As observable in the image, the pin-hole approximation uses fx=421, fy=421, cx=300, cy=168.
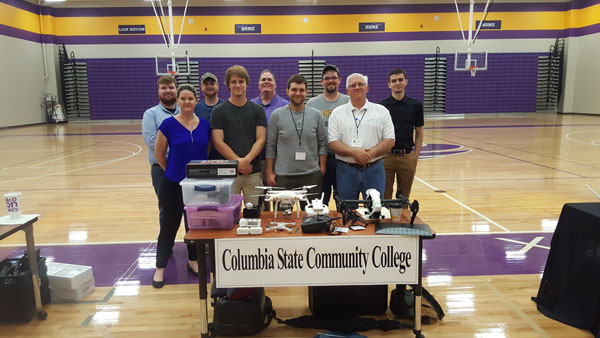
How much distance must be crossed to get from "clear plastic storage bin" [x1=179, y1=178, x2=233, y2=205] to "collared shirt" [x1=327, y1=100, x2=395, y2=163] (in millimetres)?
1228

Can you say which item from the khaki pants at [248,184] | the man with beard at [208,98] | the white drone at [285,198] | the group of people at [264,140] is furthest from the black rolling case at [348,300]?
the man with beard at [208,98]

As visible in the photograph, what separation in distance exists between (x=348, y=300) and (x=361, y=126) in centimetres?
143

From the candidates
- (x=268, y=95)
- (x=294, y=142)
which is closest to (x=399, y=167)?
(x=294, y=142)

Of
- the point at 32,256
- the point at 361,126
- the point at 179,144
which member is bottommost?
the point at 32,256

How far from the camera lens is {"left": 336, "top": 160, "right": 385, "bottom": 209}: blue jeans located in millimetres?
3627

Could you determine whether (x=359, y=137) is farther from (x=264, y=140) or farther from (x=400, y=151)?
(x=400, y=151)

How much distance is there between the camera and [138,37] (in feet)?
60.8

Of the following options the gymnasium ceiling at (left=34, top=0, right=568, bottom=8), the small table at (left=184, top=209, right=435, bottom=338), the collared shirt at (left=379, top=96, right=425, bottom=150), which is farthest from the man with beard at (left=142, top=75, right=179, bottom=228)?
the gymnasium ceiling at (left=34, top=0, right=568, bottom=8)

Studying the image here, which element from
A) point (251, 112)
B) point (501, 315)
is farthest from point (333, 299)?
point (251, 112)

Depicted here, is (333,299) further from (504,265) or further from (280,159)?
(504,265)

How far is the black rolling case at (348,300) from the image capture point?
116 inches

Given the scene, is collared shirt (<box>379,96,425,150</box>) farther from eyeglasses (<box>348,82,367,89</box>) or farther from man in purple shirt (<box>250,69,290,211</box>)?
man in purple shirt (<box>250,69,290,211</box>)

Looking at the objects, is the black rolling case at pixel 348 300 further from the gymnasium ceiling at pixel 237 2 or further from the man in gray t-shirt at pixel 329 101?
the gymnasium ceiling at pixel 237 2

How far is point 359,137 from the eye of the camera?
3.59 metres
